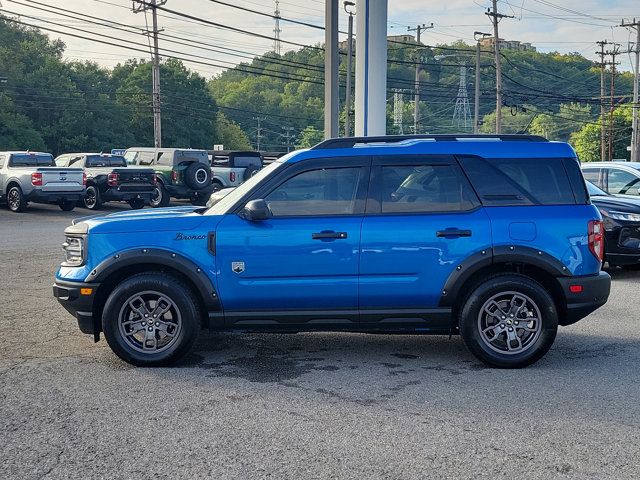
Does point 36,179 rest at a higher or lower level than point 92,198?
higher

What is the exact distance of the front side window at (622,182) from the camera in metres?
13.1

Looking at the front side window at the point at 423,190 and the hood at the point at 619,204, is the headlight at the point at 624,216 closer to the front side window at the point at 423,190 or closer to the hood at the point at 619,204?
the hood at the point at 619,204

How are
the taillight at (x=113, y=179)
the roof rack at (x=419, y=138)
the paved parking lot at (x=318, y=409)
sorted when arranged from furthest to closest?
the taillight at (x=113, y=179)
the roof rack at (x=419, y=138)
the paved parking lot at (x=318, y=409)

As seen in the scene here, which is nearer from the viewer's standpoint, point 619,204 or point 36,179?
point 619,204

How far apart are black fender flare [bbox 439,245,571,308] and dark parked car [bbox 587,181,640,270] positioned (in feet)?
18.8

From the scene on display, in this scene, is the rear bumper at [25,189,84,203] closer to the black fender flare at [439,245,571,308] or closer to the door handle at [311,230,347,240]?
the door handle at [311,230,347,240]

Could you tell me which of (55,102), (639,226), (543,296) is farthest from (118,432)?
(55,102)

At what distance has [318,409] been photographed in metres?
5.44

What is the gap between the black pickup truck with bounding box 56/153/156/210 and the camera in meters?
25.4

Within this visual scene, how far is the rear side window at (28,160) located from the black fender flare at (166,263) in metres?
19.9

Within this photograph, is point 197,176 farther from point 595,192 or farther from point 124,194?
point 595,192

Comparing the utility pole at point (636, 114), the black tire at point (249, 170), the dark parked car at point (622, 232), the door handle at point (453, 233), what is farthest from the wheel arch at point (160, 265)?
the utility pole at point (636, 114)

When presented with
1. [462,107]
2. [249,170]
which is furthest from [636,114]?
[249,170]

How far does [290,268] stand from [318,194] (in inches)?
26.3
